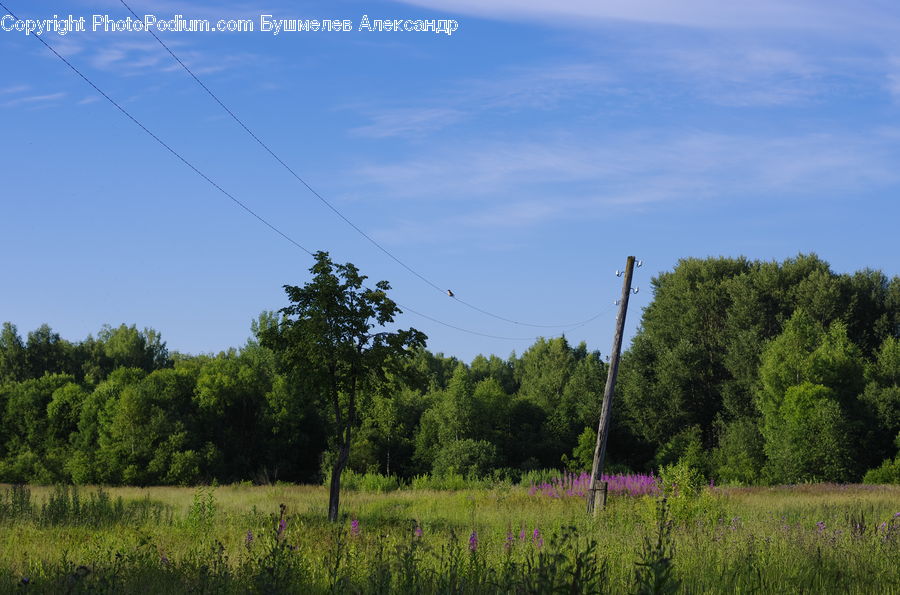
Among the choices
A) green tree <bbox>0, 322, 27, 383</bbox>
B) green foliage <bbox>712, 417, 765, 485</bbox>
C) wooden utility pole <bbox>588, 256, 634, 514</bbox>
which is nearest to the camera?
wooden utility pole <bbox>588, 256, 634, 514</bbox>

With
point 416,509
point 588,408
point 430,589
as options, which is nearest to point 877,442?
point 588,408

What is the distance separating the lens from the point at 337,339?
17484 millimetres

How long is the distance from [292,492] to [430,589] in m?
21.2

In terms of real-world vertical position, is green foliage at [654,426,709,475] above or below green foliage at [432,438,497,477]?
above

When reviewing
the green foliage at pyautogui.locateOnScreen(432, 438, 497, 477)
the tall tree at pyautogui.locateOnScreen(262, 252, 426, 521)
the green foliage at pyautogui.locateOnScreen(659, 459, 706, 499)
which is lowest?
the green foliage at pyautogui.locateOnScreen(432, 438, 497, 477)

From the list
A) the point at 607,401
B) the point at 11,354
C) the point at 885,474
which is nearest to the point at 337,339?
the point at 607,401

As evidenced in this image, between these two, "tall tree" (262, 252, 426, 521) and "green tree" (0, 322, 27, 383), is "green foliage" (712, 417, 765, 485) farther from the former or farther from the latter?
"green tree" (0, 322, 27, 383)

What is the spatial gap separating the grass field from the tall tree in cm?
281

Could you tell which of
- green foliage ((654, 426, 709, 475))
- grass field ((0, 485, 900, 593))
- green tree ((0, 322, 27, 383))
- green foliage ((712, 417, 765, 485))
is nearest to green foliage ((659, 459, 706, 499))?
grass field ((0, 485, 900, 593))

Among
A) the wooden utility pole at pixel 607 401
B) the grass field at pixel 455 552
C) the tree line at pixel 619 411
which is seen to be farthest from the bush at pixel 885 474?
the wooden utility pole at pixel 607 401

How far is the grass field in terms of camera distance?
646cm

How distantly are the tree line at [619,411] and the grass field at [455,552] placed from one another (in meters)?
21.5

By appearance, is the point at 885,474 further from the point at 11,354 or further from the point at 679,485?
the point at 11,354

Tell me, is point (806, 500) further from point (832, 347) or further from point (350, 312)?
point (832, 347)
